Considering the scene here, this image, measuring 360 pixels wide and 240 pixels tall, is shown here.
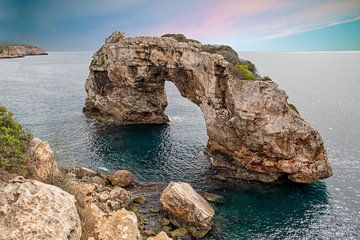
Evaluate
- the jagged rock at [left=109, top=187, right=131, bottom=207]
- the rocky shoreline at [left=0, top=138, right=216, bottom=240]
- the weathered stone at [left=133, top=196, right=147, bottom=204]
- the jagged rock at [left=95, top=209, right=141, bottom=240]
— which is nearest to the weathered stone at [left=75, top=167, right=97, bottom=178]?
the rocky shoreline at [left=0, top=138, right=216, bottom=240]

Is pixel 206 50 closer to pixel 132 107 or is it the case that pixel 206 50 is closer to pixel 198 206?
pixel 132 107

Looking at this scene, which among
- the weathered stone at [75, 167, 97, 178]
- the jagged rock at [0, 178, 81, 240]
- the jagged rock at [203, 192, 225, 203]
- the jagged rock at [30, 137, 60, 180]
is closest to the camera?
the jagged rock at [0, 178, 81, 240]

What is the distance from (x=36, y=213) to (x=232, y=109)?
1372 inches

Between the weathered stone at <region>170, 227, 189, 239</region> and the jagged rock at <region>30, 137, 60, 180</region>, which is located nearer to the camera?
the jagged rock at <region>30, 137, 60, 180</region>


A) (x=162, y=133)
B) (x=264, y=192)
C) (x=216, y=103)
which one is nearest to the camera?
(x=264, y=192)

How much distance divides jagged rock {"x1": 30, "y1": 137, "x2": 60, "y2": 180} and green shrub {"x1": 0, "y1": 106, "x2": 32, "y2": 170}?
2.13 ft

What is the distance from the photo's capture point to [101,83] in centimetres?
7262

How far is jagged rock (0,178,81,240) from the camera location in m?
14.5

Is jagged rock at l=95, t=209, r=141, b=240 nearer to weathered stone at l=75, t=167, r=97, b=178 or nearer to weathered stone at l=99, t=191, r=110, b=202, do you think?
weathered stone at l=99, t=191, r=110, b=202

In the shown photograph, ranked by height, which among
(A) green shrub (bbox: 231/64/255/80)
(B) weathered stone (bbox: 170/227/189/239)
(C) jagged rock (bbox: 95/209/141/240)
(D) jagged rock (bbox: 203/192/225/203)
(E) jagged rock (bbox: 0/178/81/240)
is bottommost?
(B) weathered stone (bbox: 170/227/189/239)

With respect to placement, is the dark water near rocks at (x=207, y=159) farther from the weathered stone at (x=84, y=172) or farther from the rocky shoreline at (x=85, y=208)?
the rocky shoreline at (x=85, y=208)

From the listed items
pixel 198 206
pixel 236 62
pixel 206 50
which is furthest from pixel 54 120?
pixel 198 206

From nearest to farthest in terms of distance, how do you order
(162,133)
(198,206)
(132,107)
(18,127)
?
(18,127), (198,206), (162,133), (132,107)

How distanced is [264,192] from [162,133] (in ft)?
90.4
